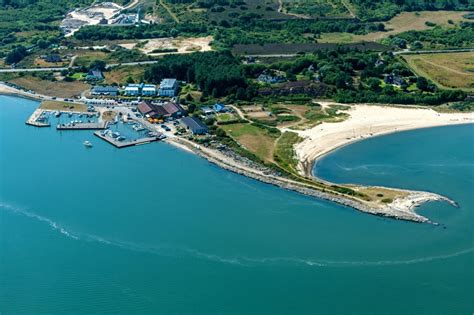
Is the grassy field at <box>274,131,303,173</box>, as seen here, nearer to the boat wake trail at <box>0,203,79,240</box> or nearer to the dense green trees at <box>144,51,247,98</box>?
the dense green trees at <box>144,51,247,98</box>

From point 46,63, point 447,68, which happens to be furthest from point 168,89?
point 447,68

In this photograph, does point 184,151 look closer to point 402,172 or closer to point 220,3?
point 402,172

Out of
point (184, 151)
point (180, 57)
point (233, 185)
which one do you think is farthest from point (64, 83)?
point (233, 185)

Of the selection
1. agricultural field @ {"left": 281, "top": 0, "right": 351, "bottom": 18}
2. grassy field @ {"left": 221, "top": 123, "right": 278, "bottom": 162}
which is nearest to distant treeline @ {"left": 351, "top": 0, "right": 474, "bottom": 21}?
agricultural field @ {"left": 281, "top": 0, "right": 351, "bottom": 18}

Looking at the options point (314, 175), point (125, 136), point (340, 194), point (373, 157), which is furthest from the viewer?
point (125, 136)

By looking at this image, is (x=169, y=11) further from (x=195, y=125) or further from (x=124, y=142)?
(x=124, y=142)

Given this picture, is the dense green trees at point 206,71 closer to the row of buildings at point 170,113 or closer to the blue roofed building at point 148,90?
the blue roofed building at point 148,90

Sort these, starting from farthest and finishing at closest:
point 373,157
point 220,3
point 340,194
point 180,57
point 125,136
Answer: point 220,3, point 180,57, point 125,136, point 373,157, point 340,194
